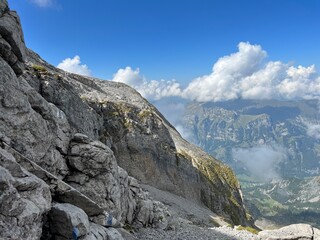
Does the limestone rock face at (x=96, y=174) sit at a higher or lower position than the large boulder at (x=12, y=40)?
lower

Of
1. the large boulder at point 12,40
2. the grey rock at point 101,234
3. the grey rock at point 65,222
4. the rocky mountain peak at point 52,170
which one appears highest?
the large boulder at point 12,40

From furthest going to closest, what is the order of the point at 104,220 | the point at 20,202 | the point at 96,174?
1. the point at 96,174
2. the point at 104,220
3. the point at 20,202

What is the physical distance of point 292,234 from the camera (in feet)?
155

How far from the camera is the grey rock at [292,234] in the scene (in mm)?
46781

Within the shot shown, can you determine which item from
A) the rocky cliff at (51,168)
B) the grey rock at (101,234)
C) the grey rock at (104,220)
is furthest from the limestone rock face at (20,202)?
the grey rock at (104,220)

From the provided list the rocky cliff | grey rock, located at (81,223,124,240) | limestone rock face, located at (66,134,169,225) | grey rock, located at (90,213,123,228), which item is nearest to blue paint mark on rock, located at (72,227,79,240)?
the rocky cliff

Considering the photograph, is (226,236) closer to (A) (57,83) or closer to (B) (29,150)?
(B) (29,150)

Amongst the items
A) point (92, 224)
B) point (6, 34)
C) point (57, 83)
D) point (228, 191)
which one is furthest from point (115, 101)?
point (92, 224)

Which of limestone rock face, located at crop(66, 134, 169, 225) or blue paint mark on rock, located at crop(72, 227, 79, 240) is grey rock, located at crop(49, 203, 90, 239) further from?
limestone rock face, located at crop(66, 134, 169, 225)

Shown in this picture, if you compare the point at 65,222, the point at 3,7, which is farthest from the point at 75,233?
the point at 3,7

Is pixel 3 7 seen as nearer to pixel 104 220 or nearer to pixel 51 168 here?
pixel 51 168

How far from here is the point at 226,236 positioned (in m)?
53.7

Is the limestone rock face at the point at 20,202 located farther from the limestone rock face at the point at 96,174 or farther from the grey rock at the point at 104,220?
the limestone rock face at the point at 96,174

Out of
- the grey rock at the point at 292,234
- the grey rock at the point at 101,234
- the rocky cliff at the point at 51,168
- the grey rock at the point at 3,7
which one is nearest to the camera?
the rocky cliff at the point at 51,168
